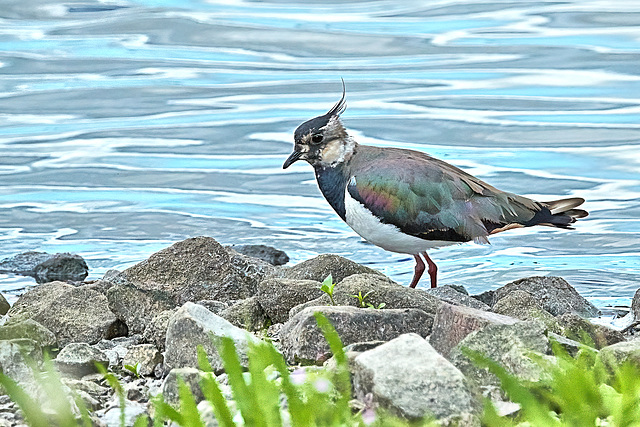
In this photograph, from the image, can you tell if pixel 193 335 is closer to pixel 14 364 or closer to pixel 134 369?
pixel 134 369

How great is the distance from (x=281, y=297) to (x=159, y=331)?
761mm

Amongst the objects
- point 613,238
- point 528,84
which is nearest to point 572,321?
point 613,238

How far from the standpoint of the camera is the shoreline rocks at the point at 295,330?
11.2 feet

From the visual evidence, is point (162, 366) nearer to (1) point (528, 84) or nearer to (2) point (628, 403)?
(2) point (628, 403)

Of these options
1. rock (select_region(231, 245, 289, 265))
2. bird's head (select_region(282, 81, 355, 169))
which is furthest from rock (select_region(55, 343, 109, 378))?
rock (select_region(231, 245, 289, 265))

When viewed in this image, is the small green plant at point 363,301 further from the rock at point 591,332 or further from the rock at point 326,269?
the rock at point 326,269

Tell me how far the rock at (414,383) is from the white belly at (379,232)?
10.5 feet

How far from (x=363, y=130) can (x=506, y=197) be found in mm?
6603

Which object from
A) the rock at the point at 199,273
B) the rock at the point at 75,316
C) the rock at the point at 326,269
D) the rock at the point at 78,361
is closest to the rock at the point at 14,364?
the rock at the point at 78,361

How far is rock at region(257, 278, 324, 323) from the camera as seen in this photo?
18.0 ft

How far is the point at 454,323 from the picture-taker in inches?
163

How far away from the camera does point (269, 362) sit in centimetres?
327

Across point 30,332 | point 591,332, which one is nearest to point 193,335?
point 30,332

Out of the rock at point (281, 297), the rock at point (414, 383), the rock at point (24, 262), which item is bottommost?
the rock at point (24, 262)
